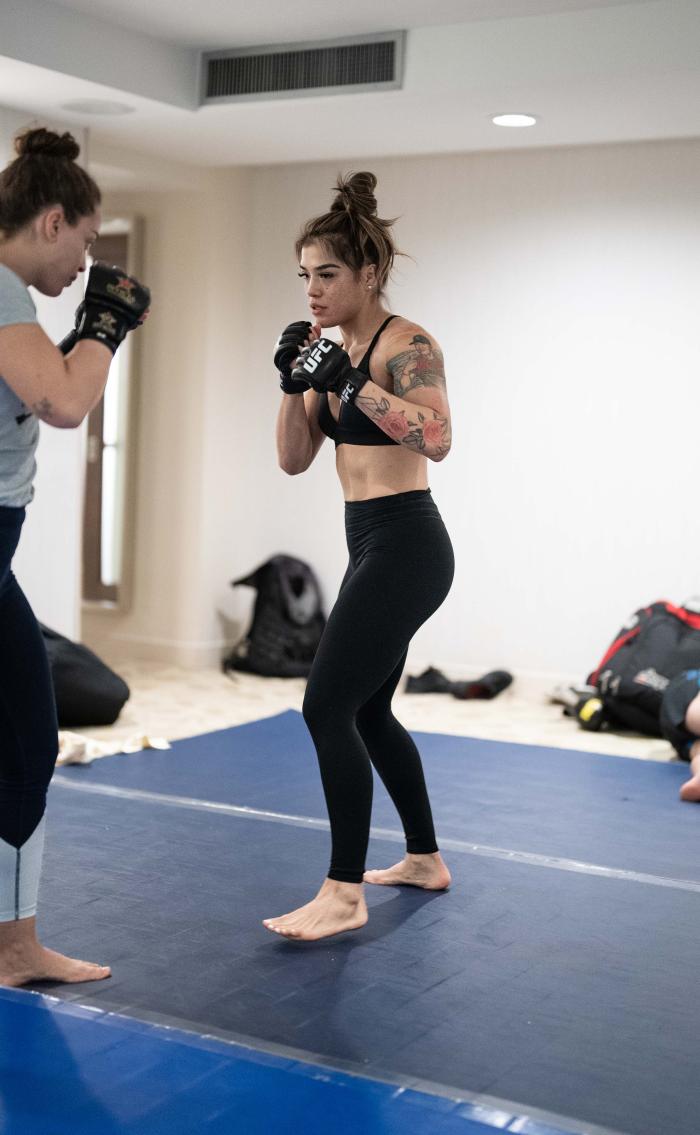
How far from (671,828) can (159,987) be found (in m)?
1.80

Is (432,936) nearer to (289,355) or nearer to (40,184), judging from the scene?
(289,355)

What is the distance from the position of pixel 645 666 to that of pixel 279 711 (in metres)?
1.48

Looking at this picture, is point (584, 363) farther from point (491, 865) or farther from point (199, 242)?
point (491, 865)

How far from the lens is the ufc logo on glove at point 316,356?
2605 mm

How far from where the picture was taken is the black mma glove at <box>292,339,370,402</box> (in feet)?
8.54

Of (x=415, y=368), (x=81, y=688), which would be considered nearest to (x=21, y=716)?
(x=415, y=368)

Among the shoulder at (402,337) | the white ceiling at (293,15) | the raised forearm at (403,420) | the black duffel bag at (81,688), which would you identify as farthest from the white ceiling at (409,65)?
the raised forearm at (403,420)

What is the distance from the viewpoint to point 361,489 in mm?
2760

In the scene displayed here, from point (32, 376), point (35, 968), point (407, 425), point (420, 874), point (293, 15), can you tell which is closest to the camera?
point (32, 376)

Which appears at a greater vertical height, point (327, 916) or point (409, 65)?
point (409, 65)

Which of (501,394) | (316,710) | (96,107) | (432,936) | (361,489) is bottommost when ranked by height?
(432,936)

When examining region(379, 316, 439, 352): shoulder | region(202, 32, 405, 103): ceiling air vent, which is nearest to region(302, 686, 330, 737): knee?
region(379, 316, 439, 352): shoulder

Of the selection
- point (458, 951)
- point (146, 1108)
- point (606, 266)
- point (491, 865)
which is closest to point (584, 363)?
point (606, 266)

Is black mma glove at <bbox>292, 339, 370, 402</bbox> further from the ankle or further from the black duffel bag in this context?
the black duffel bag
